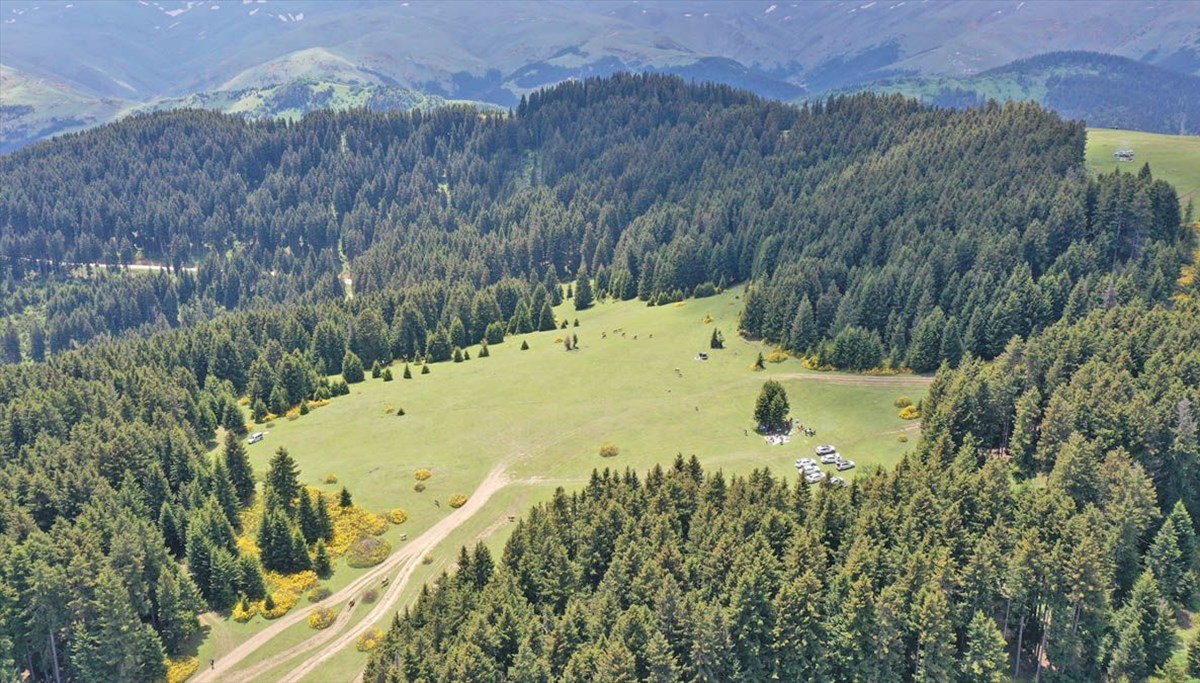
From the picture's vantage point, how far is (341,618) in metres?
95.2

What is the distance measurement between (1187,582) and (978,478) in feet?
71.6

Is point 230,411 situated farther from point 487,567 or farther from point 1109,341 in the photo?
point 1109,341

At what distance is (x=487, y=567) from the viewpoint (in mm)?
88188

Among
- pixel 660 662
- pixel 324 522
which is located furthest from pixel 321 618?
pixel 660 662

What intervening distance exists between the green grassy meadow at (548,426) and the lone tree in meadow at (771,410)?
9.27ft

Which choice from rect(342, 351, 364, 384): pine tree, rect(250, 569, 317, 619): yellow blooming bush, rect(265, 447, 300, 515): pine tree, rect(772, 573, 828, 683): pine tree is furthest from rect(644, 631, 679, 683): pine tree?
rect(342, 351, 364, 384): pine tree

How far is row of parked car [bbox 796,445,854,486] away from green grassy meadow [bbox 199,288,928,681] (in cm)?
177

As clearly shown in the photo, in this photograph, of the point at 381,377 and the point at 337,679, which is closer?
the point at 337,679

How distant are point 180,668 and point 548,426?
2558 inches

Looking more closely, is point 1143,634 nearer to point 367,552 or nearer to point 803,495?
point 803,495

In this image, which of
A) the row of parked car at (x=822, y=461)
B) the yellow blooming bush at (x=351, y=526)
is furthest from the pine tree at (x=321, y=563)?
the row of parked car at (x=822, y=461)

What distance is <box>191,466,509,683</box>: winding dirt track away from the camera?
88.1 metres

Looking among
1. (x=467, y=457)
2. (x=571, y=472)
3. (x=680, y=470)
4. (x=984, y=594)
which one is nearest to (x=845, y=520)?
(x=984, y=594)

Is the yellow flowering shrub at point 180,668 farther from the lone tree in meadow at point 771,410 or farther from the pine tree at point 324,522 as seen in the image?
the lone tree in meadow at point 771,410
